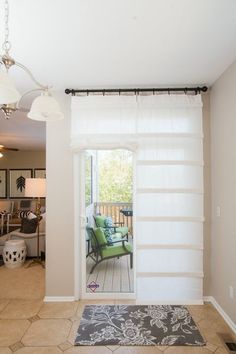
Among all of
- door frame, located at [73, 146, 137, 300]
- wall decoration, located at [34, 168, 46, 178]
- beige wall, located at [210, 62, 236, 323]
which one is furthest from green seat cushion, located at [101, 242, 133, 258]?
wall decoration, located at [34, 168, 46, 178]

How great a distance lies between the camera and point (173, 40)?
2072 millimetres

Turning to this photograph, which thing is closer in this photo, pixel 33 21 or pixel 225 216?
pixel 33 21

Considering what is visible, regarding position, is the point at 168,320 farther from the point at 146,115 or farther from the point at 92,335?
the point at 146,115

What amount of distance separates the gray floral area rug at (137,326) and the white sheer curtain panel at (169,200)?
0.20 m

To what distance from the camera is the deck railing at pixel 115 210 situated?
4.93m

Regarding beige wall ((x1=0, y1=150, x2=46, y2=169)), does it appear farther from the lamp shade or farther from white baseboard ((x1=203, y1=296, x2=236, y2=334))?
white baseboard ((x1=203, y1=296, x2=236, y2=334))

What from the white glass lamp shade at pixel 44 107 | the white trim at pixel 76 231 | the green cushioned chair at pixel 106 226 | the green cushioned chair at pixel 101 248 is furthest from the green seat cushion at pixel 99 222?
the white glass lamp shade at pixel 44 107

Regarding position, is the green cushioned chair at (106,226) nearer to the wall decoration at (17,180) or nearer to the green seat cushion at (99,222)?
the green seat cushion at (99,222)

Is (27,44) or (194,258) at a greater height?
(27,44)

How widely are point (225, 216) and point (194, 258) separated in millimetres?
676

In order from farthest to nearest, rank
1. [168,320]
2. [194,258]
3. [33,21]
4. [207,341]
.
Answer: [194,258] < [168,320] < [207,341] < [33,21]

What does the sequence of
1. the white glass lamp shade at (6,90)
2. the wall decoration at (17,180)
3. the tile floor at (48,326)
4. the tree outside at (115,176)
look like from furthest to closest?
1. the wall decoration at (17,180)
2. the tree outside at (115,176)
3. the tile floor at (48,326)
4. the white glass lamp shade at (6,90)

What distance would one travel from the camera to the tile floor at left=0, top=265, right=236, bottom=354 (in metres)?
2.20

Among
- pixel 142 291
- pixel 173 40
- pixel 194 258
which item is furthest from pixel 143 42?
pixel 142 291
